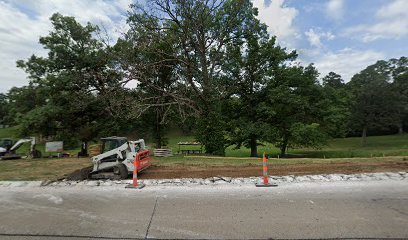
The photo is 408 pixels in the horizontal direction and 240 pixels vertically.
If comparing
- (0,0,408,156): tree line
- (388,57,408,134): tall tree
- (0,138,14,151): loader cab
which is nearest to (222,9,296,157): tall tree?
(0,0,408,156): tree line

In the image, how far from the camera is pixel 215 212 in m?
5.61

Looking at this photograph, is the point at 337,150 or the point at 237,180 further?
the point at 337,150

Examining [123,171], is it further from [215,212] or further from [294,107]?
[294,107]

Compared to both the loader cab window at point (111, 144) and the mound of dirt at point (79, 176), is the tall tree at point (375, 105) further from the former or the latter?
the mound of dirt at point (79, 176)

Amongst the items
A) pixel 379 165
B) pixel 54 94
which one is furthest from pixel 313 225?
pixel 54 94

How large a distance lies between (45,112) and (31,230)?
1785 cm

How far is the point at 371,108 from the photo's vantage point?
44094 mm

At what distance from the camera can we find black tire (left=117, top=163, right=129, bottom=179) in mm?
10023

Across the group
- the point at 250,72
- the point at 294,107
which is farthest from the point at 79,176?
the point at 294,107

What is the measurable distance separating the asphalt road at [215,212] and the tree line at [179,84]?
11.3m

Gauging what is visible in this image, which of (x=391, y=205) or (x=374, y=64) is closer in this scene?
(x=391, y=205)

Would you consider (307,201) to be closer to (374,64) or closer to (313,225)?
(313,225)

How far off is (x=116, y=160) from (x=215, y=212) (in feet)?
20.3

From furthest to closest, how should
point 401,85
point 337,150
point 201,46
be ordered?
point 401,85
point 337,150
point 201,46
